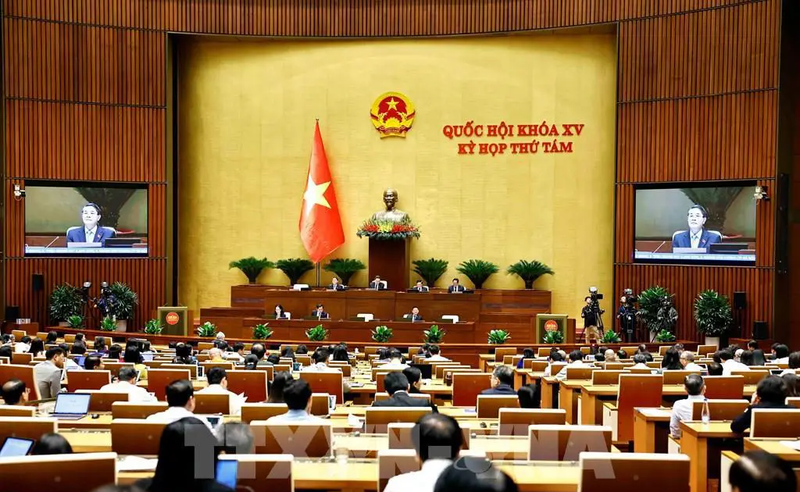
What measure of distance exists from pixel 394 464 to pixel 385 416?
148 cm

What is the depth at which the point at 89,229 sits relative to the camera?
→ 786 inches

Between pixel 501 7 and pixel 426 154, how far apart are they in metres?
3.97

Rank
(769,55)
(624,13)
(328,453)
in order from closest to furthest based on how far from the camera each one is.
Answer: (328,453), (769,55), (624,13)

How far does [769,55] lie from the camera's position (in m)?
17.3

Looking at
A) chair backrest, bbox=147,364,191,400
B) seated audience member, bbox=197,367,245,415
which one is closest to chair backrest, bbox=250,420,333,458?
seated audience member, bbox=197,367,245,415

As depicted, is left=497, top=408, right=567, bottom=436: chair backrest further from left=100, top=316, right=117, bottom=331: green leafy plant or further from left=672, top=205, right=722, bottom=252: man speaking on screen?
left=100, top=316, right=117, bottom=331: green leafy plant

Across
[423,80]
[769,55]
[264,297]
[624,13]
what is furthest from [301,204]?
[769,55]

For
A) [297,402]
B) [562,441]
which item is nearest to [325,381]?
[297,402]

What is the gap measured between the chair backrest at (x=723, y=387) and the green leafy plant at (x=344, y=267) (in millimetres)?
13382

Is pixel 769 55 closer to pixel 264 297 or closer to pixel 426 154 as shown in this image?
pixel 426 154

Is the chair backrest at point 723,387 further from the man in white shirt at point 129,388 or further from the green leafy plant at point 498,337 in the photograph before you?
the green leafy plant at point 498,337

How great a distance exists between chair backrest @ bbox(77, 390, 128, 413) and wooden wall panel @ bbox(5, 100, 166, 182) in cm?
1456

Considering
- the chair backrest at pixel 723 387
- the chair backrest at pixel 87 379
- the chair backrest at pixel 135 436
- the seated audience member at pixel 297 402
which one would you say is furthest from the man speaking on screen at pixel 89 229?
the chair backrest at pixel 135 436

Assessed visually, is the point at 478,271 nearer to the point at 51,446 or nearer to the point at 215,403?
the point at 215,403
